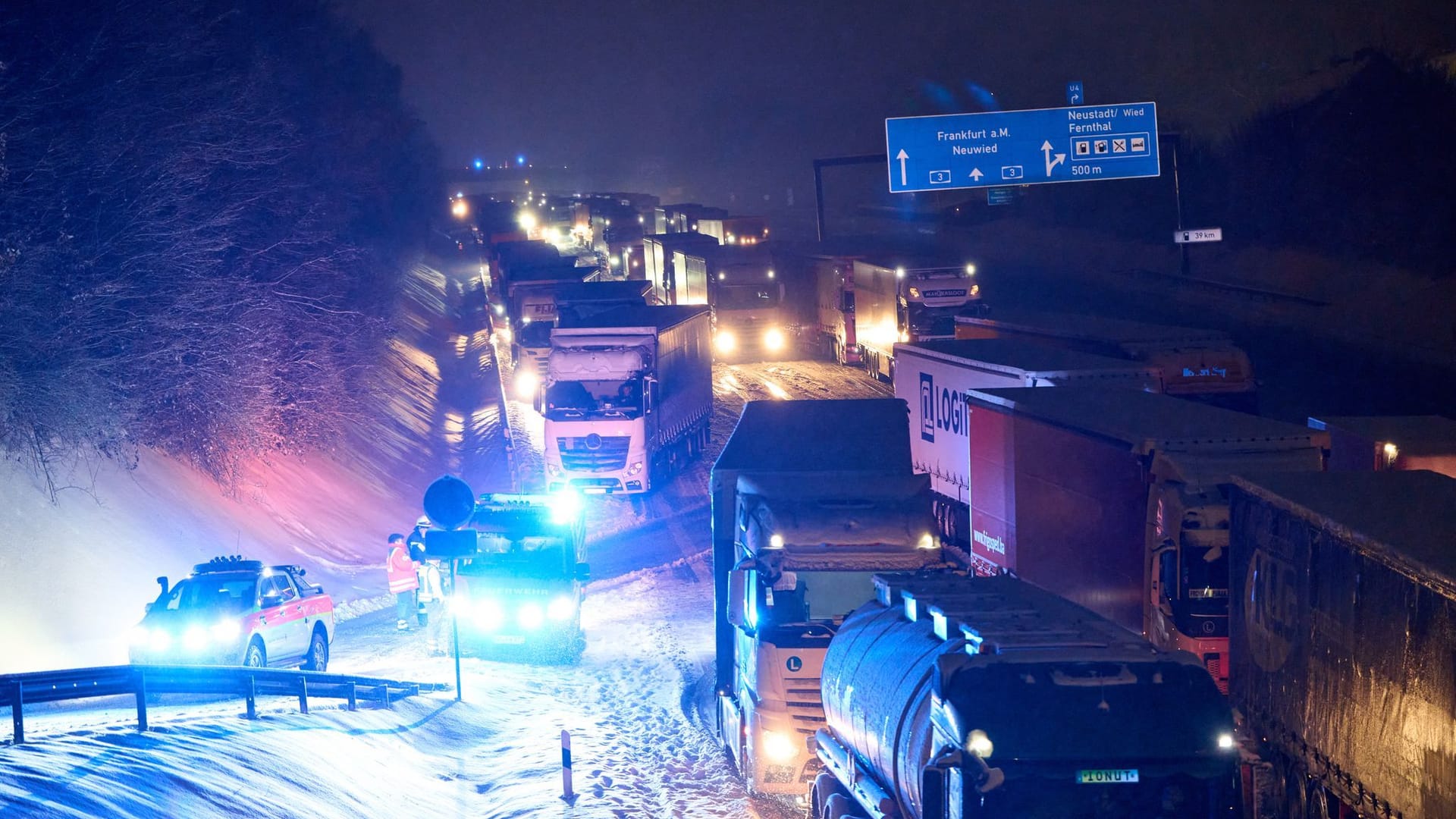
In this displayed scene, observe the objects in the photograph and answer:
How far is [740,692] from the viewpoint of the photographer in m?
11.7

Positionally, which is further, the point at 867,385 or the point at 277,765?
the point at 867,385

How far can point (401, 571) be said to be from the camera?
19062 millimetres

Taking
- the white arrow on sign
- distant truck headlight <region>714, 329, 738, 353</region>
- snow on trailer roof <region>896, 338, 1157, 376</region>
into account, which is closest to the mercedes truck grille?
snow on trailer roof <region>896, 338, 1157, 376</region>

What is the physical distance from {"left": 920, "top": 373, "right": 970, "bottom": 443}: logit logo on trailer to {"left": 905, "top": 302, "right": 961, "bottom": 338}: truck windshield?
1228 centimetres

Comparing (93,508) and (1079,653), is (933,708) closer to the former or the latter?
(1079,653)

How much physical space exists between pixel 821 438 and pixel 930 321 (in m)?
21.3

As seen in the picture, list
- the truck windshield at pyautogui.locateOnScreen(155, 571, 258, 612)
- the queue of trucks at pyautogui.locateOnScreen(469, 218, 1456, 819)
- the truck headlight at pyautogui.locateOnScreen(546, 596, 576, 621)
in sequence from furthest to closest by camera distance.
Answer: the truck headlight at pyautogui.locateOnScreen(546, 596, 576, 621) < the truck windshield at pyautogui.locateOnScreen(155, 571, 258, 612) < the queue of trucks at pyautogui.locateOnScreen(469, 218, 1456, 819)

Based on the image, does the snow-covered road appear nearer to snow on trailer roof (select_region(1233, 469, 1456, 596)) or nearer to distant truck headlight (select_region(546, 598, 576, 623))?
distant truck headlight (select_region(546, 598, 576, 623))

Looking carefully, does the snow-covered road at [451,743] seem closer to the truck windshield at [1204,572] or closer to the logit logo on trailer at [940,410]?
the truck windshield at [1204,572]

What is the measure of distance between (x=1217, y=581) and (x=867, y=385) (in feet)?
88.7

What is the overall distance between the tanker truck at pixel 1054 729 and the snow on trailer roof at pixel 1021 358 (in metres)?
12.0

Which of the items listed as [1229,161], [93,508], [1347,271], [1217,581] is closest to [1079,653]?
[1217,581]

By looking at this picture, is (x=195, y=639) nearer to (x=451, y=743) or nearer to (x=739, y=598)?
(x=451, y=743)

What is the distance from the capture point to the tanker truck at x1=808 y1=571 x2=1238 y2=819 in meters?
6.43
